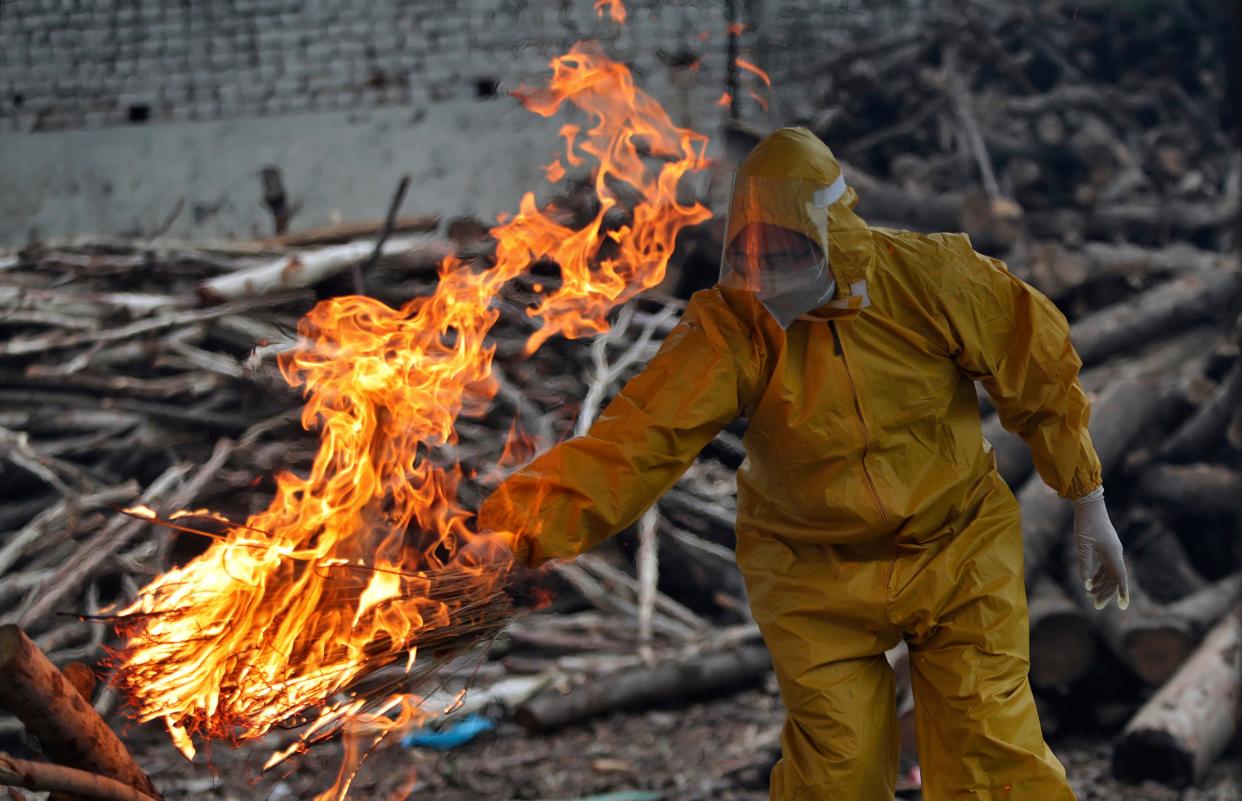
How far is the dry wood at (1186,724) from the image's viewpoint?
4.36 meters

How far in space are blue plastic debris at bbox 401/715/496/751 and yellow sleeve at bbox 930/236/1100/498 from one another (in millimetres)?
2981

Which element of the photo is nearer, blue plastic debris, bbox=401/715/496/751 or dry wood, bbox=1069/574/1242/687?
dry wood, bbox=1069/574/1242/687

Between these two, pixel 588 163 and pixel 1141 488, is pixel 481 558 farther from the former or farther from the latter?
pixel 588 163

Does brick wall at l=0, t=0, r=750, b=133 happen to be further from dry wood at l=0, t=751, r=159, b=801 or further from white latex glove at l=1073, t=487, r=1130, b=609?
dry wood at l=0, t=751, r=159, b=801

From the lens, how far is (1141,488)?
604 centimetres

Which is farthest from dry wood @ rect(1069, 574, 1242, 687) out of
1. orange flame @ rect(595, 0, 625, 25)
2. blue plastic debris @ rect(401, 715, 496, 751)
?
orange flame @ rect(595, 0, 625, 25)

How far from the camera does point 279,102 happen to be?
1035 centimetres

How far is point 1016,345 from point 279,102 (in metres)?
8.58

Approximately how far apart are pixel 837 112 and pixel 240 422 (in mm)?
5892

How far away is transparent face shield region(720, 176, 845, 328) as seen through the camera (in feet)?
9.77

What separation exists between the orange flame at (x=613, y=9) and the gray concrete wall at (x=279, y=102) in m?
0.25

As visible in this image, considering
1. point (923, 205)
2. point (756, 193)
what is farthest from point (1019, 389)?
point (923, 205)

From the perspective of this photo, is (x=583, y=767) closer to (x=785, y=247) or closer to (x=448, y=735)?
(x=448, y=735)

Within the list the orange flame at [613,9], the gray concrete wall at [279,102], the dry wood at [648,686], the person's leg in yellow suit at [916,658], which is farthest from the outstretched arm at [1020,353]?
the gray concrete wall at [279,102]
